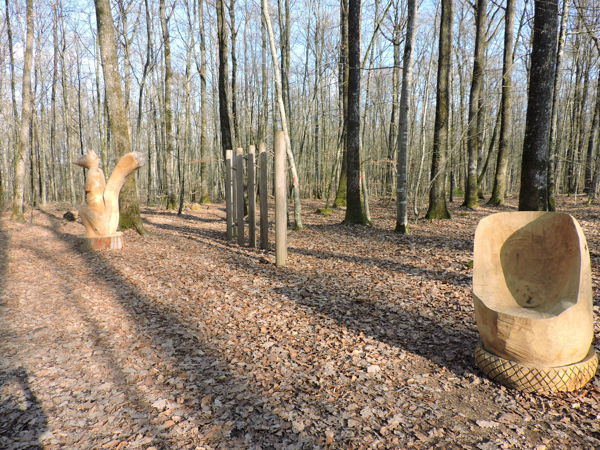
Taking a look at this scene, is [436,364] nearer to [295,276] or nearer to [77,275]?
[295,276]

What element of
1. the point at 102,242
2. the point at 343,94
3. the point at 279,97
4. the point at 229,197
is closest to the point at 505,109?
the point at 343,94

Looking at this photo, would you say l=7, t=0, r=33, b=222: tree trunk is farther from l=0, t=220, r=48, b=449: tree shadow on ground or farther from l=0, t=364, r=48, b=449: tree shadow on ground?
l=0, t=364, r=48, b=449: tree shadow on ground

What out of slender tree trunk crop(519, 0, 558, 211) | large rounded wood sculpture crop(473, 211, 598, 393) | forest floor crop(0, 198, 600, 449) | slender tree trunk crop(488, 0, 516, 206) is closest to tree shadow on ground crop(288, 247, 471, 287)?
forest floor crop(0, 198, 600, 449)

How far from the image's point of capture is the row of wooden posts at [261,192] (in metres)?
6.43

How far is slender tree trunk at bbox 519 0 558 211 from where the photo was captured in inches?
204

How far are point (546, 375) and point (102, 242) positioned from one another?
781 centimetres

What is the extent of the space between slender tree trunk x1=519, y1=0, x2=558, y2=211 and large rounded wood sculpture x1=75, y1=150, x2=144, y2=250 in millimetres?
7402

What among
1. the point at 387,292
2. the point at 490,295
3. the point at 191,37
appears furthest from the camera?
the point at 191,37

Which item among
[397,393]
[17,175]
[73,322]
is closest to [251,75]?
[17,175]

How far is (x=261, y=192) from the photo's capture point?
24.1ft

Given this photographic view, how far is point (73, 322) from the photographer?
4277 mm

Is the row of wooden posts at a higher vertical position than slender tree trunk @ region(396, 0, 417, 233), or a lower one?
lower

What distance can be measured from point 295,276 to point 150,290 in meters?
2.28

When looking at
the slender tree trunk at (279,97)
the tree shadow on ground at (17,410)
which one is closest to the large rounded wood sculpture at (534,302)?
the tree shadow on ground at (17,410)
